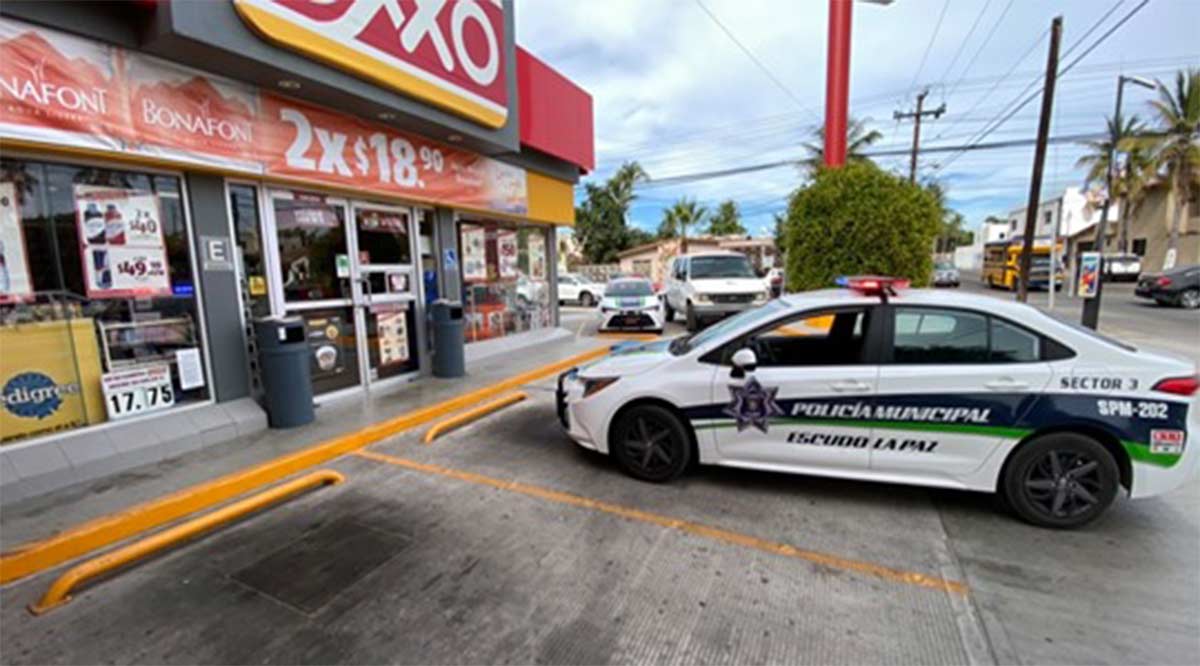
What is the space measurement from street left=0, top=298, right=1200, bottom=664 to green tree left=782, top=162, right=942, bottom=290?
7.73m

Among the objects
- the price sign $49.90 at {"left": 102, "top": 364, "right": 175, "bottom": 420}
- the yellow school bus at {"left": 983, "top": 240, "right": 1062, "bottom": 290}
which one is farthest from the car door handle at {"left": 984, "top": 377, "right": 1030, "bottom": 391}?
the yellow school bus at {"left": 983, "top": 240, "right": 1062, "bottom": 290}

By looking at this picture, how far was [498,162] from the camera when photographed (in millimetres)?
8484

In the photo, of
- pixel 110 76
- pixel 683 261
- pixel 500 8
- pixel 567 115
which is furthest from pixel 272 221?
pixel 683 261

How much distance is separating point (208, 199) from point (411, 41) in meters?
2.67

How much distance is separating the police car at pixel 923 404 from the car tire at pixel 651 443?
11mm

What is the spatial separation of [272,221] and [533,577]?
488 centimetres

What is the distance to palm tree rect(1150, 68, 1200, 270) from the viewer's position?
26.5 m

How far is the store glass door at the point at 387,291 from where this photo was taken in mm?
6535

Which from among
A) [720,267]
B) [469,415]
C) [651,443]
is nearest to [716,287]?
[720,267]

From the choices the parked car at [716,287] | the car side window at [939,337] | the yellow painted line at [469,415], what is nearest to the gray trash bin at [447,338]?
the yellow painted line at [469,415]

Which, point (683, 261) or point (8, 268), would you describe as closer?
point (8, 268)

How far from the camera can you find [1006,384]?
126 inches

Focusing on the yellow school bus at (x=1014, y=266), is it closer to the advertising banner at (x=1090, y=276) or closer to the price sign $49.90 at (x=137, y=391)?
the advertising banner at (x=1090, y=276)

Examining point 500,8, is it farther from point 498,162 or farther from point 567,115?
point 567,115
